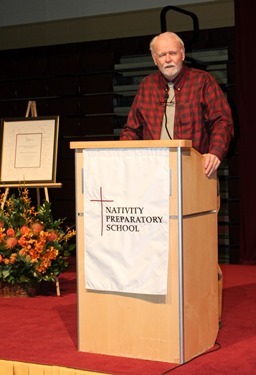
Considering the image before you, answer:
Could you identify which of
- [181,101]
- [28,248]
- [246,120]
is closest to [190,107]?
[181,101]

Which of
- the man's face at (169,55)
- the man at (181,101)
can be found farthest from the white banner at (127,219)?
the man's face at (169,55)

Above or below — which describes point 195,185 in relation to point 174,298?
above

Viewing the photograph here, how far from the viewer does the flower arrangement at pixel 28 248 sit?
501cm

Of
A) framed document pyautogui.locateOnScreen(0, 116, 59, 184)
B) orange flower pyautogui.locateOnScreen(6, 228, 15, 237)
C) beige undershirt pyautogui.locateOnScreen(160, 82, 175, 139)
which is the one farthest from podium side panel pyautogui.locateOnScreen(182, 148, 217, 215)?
framed document pyautogui.locateOnScreen(0, 116, 59, 184)

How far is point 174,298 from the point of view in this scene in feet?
10.4

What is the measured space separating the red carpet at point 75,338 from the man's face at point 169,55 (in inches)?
50.8

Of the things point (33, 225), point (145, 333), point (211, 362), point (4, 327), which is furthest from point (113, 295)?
point (33, 225)

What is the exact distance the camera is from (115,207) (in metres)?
3.25

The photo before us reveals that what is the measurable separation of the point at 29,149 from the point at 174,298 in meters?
2.90

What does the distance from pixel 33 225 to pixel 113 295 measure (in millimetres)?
1908

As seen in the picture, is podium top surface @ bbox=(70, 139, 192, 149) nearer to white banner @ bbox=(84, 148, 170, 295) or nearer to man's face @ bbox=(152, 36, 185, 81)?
white banner @ bbox=(84, 148, 170, 295)

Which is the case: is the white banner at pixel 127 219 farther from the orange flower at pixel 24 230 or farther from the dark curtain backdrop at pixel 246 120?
the dark curtain backdrop at pixel 246 120

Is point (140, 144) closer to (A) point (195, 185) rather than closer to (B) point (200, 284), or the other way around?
(A) point (195, 185)

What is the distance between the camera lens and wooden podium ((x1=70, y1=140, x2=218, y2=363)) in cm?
316
